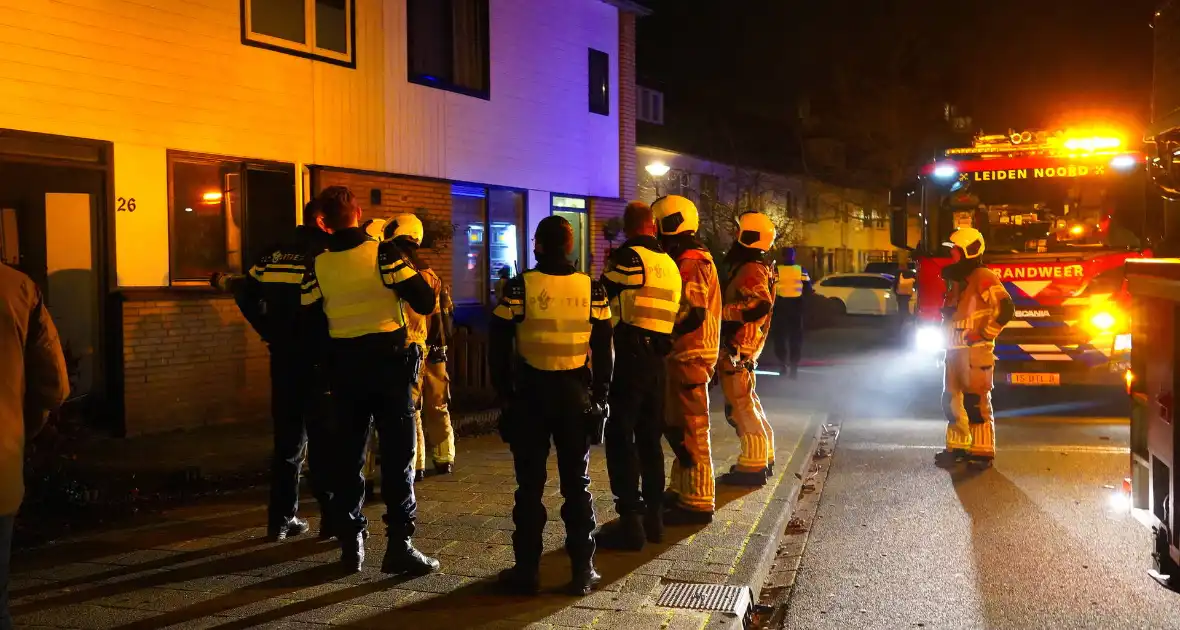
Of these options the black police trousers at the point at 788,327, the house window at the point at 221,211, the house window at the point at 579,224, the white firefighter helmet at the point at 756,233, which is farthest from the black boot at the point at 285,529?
the house window at the point at 579,224

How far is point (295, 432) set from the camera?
5914 millimetres

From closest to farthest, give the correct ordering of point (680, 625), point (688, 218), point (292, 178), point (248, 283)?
Answer: point (680, 625) < point (248, 283) < point (688, 218) < point (292, 178)

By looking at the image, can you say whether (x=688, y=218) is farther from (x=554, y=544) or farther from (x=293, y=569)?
(x=293, y=569)

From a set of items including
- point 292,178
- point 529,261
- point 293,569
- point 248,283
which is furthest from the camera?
point 529,261

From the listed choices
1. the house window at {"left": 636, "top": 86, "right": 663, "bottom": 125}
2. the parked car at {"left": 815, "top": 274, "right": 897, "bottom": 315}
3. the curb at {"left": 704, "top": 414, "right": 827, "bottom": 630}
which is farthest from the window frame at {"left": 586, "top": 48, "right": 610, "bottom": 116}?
the house window at {"left": 636, "top": 86, "right": 663, "bottom": 125}

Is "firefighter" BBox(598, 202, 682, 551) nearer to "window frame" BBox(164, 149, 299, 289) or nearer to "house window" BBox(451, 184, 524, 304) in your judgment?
"window frame" BBox(164, 149, 299, 289)

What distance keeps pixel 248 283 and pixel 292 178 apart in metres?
5.72

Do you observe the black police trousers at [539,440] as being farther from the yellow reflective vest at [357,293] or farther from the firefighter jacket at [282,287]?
the firefighter jacket at [282,287]

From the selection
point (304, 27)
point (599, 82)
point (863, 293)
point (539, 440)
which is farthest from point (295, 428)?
point (863, 293)

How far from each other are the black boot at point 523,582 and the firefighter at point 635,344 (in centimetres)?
92

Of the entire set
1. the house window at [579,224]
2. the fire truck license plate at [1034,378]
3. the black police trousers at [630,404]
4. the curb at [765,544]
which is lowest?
the curb at [765,544]

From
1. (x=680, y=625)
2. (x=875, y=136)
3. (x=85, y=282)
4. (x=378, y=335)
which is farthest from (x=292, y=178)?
(x=875, y=136)

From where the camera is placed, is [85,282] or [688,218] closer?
[688,218]

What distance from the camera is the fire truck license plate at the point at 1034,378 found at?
1131 cm
